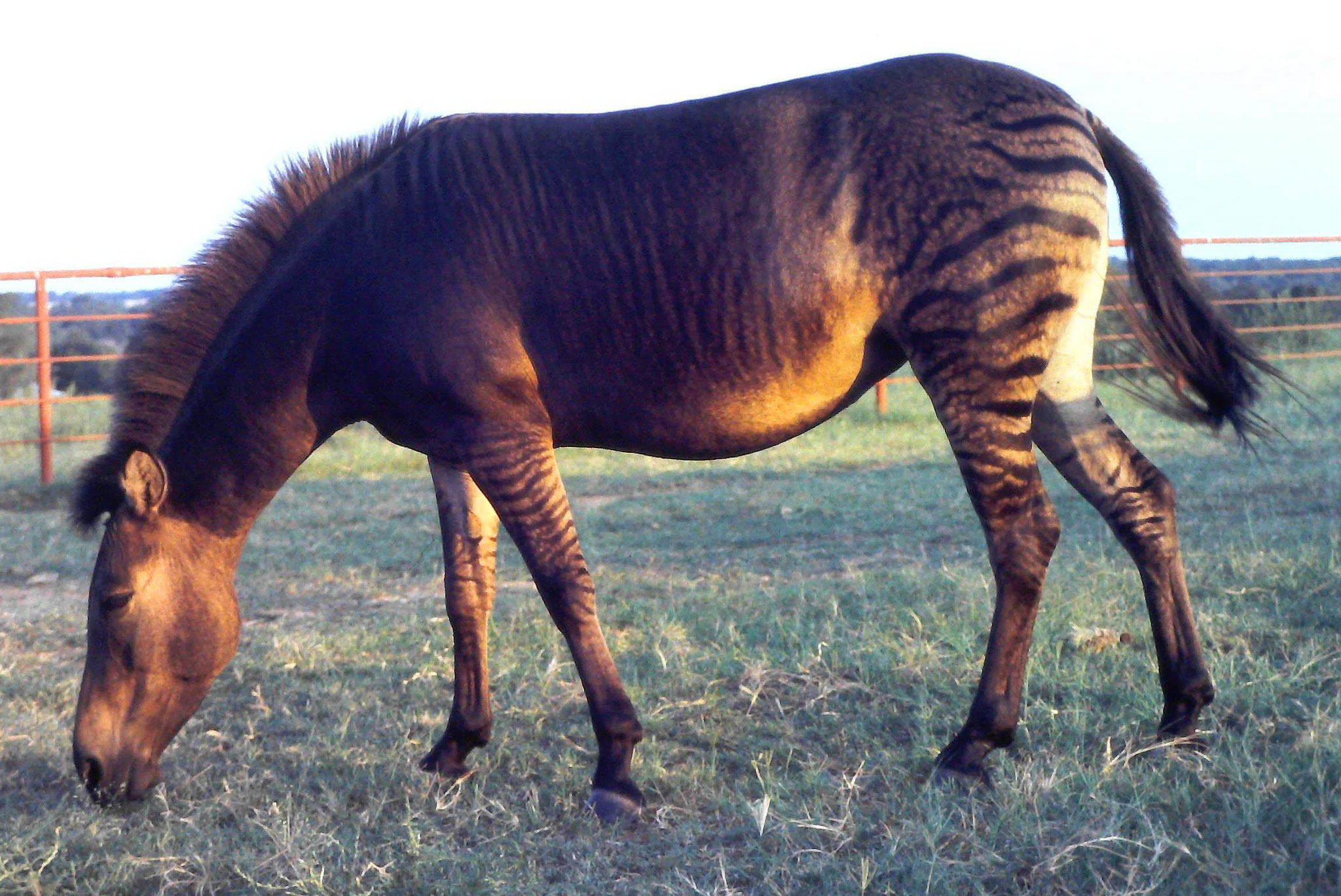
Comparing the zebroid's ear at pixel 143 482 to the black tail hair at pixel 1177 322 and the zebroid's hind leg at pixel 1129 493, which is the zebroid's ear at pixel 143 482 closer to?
the zebroid's hind leg at pixel 1129 493

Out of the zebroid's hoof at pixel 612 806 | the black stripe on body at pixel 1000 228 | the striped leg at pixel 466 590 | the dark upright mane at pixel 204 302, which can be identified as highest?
the black stripe on body at pixel 1000 228

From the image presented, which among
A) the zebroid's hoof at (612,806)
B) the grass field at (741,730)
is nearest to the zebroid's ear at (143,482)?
the grass field at (741,730)

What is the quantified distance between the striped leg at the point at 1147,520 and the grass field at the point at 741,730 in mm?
148

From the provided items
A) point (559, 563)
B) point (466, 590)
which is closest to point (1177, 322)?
point (559, 563)

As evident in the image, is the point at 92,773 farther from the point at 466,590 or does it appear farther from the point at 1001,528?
the point at 1001,528

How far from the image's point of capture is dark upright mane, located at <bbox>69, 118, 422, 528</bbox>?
3.52m

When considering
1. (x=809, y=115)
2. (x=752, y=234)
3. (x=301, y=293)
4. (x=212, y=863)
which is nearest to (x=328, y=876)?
(x=212, y=863)

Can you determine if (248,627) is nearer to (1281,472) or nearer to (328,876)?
(328,876)

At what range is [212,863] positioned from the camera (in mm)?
2709

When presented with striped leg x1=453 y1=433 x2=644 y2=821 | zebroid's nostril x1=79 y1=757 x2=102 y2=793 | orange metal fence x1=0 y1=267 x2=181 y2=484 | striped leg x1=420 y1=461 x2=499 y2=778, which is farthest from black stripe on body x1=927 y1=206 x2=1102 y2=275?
orange metal fence x1=0 y1=267 x2=181 y2=484

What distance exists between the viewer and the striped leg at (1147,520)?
322 centimetres

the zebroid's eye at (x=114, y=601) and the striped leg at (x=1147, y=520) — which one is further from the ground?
the striped leg at (x=1147, y=520)

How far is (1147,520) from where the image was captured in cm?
328

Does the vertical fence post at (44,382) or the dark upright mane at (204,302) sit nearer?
the dark upright mane at (204,302)
